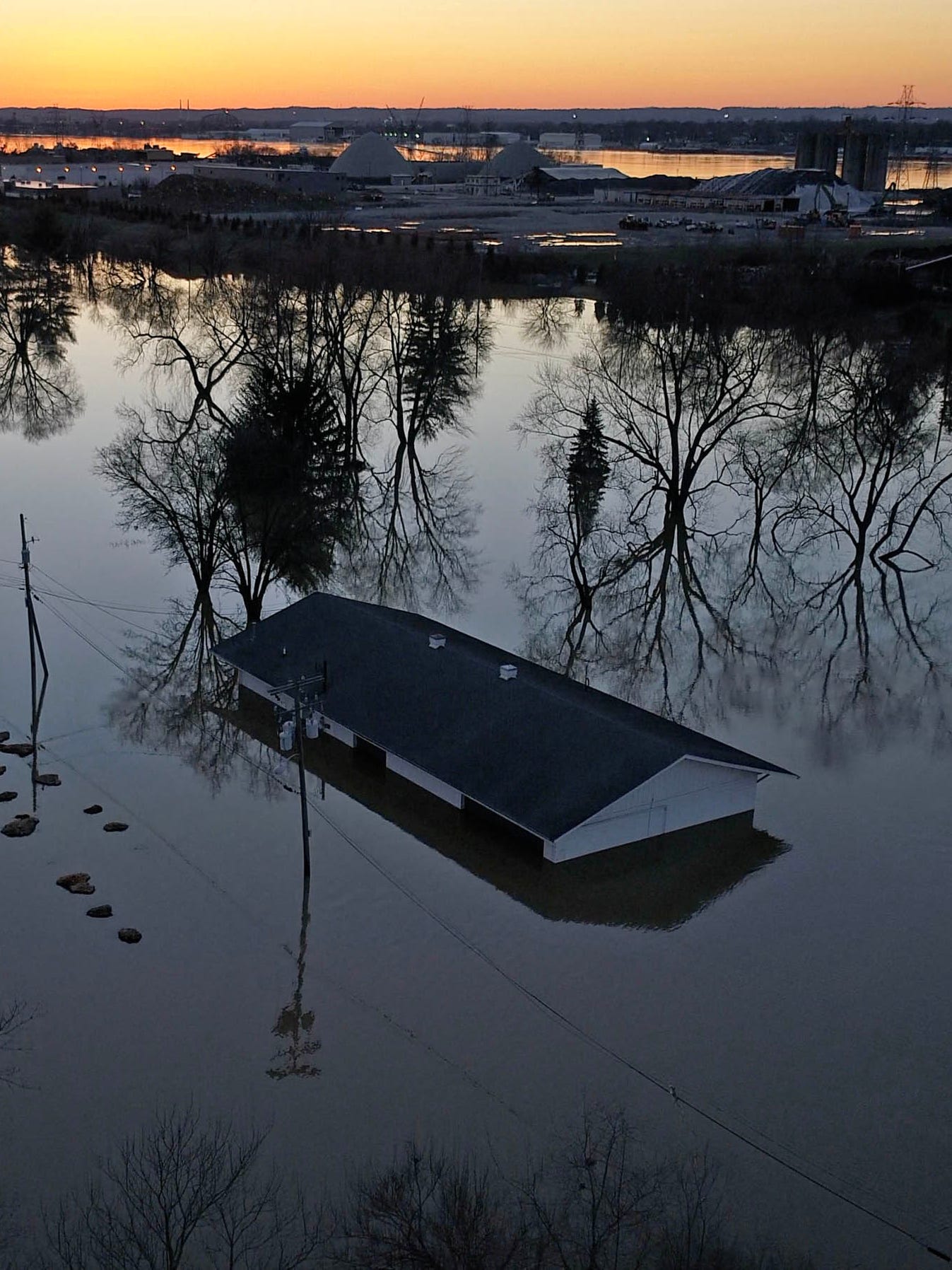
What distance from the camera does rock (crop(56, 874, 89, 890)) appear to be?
20.3 meters

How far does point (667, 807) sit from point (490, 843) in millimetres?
2825

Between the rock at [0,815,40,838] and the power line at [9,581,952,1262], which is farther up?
the rock at [0,815,40,838]

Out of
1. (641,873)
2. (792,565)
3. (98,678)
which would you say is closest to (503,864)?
(641,873)

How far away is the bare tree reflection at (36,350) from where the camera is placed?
→ 162 feet

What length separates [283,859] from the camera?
2128cm

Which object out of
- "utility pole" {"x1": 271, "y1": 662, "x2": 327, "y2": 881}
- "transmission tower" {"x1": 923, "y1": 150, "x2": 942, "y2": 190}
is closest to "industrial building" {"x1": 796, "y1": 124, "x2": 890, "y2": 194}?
"transmission tower" {"x1": 923, "y1": 150, "x2": 942, "y2": 190}

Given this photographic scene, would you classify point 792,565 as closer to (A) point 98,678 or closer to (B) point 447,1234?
(A) point 98,678

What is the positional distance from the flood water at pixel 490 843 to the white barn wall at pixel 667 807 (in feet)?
1.26

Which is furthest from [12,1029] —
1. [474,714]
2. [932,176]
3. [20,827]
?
[932,176]

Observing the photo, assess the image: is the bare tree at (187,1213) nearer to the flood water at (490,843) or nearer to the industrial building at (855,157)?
the flood water at (490,843)

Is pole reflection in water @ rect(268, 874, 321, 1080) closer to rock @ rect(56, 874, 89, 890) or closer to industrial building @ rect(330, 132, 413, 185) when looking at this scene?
rock @ rect(56, 874, 89, 890)

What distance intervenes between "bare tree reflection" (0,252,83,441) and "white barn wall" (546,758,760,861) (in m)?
31.9

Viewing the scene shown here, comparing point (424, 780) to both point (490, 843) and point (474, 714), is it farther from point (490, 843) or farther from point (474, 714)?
point (490, 843)

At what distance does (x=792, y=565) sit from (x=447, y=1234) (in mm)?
26076
